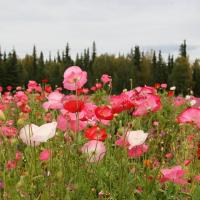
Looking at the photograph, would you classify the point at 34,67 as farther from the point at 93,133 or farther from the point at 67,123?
the point at 93,133

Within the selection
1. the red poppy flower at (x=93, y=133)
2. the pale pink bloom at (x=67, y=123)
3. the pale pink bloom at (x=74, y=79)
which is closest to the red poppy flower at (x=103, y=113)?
the red poppy flower at (x=93, y=133)

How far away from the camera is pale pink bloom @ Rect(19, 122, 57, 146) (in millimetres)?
2142

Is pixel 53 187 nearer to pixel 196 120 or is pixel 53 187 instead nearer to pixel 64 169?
pixel 64 169

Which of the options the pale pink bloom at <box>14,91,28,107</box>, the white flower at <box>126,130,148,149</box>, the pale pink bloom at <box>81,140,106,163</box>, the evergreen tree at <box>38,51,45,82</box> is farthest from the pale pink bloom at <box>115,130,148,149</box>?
the evergreen tree at <box>38,51,45,82</box>

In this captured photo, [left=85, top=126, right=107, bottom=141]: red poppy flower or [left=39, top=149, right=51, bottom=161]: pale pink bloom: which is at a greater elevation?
[left=85, top=126, right=107, bottom=141]: red poppy flower

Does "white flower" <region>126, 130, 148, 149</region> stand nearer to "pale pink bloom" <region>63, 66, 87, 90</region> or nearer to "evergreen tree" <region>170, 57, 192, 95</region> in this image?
"pale pink bloom" <region>63, 66, 87, 90</region>

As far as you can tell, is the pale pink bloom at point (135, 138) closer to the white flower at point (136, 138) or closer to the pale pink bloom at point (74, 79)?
the white flower at point (136, 138)

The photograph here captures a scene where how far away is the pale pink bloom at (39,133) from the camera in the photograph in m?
2.14

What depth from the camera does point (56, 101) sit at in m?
2.65

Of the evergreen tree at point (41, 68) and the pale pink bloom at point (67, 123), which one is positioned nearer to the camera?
the pale pink bloom at point (67, 123)

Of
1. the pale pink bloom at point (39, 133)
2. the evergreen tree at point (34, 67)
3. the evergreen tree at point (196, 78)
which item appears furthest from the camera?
the evergreen tree at point (34, 67)

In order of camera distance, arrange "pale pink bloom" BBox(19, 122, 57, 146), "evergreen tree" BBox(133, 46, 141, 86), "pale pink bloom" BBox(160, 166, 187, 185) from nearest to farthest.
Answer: "pale pink bloom" BBox(19, 122, 57, 146) < "pale pink bloom" BBox(160, 166, 187, 185) < "evergreen tree" BBox(133, 46, 141, 86)

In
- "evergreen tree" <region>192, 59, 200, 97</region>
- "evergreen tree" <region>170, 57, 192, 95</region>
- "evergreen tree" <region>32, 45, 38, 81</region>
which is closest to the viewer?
"evergreen tree" <region>170, 57, 192, 95</region>

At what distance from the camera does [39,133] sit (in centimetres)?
218
